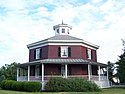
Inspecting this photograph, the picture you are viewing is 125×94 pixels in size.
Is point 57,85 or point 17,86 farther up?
point 57,85

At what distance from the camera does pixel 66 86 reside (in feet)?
105

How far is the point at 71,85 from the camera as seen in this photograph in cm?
3216

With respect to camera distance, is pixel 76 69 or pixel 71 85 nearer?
pixel 71 85

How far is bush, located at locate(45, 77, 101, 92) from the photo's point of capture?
3192 centimetres

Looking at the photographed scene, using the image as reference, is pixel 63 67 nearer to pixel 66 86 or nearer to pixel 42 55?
pixel 42 55

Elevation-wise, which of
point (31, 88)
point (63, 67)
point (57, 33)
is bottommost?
point (31, 88)

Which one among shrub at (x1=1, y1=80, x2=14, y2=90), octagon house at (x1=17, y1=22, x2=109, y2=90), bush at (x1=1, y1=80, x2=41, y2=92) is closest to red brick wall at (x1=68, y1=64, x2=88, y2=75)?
octagon house at (x1=17, y1=22, x2=109, y2=90)

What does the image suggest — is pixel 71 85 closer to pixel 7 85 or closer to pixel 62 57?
pixel 62 57

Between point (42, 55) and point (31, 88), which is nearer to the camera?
point (31, 88)

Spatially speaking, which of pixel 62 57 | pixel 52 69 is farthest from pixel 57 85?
pixel 62 57

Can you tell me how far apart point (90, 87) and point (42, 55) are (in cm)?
1192

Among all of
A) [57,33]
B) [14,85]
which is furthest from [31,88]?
[57,33]

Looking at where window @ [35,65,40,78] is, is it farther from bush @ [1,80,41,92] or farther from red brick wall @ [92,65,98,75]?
red brick wall @ [92,65,98,75]

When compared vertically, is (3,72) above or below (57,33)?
below
